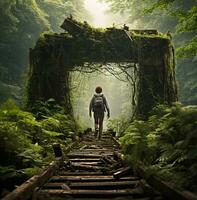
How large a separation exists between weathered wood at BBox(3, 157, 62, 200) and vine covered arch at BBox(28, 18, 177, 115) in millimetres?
8866

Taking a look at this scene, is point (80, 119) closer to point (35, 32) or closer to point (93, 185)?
point (93, 185)

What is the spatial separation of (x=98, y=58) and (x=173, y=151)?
9.83 m

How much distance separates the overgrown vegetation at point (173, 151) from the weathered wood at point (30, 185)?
149 cm

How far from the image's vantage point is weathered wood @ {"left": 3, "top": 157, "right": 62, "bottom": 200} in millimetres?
3579

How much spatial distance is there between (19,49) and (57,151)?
1188 inches

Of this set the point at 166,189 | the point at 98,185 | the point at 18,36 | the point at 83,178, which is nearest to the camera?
the point at 166,189

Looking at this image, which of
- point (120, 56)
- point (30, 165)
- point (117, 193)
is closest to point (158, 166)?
point (117, 193)

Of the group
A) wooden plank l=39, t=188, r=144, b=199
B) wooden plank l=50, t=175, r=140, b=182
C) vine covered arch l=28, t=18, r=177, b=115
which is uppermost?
vine covered arch l=28, t=18, r=177, b=115

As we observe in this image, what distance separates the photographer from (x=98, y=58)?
14953 mm

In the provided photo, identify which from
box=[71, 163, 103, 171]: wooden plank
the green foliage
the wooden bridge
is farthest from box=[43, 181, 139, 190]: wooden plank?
the green foliage

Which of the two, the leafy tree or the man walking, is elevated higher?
the leafy tree

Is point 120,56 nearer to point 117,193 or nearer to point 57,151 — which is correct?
point 57,151

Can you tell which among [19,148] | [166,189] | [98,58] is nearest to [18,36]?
[98,58]

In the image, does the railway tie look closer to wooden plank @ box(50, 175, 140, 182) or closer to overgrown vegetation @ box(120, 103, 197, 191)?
wooden plank @ box(50, 175, 140, 182)
